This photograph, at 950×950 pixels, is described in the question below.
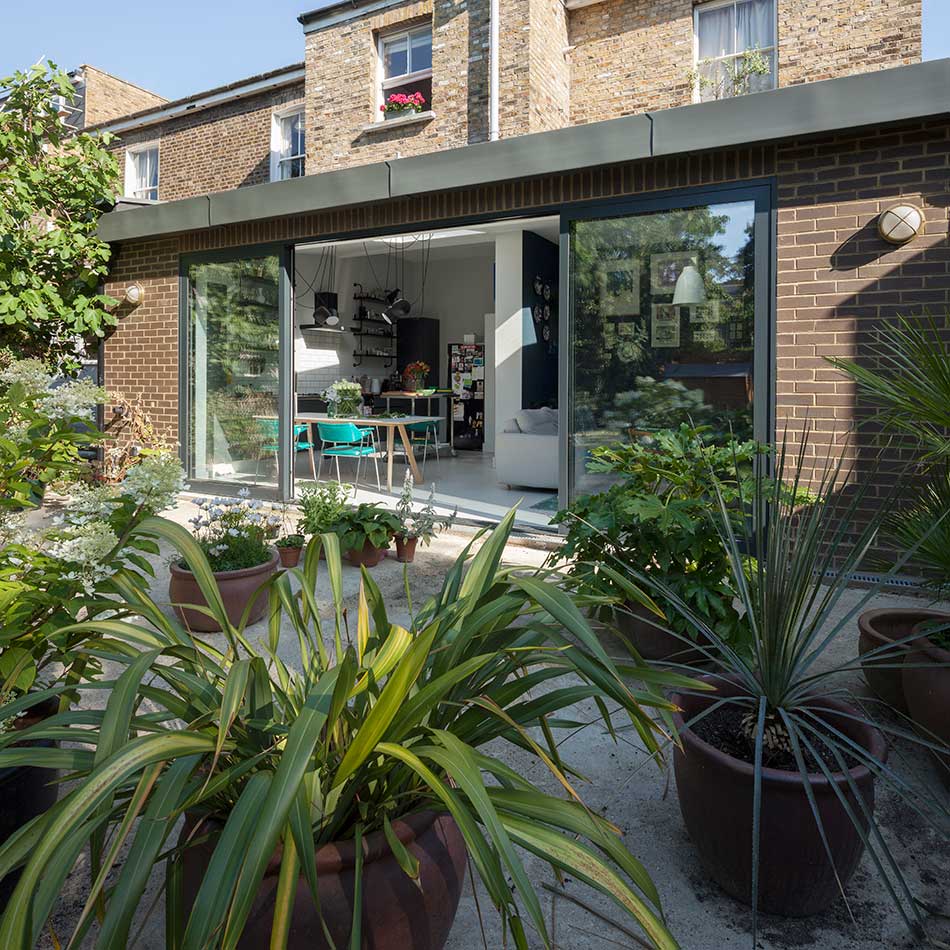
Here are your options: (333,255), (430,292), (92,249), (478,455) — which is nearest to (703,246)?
(92,249)

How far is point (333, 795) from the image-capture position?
1204 mm

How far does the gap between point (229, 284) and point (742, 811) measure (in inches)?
267

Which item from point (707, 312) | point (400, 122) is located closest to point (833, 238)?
point (707, 312)

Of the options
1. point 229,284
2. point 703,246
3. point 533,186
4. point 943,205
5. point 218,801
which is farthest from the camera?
point 229,284

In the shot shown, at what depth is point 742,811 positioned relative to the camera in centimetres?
156

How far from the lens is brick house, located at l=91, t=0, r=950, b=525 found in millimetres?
4316

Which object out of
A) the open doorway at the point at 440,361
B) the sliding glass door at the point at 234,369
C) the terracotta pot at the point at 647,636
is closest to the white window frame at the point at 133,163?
the open doorway at the point at 440,361

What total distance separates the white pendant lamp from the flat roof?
741mm

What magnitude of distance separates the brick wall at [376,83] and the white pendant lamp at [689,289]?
17.8 feet

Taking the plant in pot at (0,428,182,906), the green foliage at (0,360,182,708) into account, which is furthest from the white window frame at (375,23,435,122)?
the plant in pot at (0,428,182,906)

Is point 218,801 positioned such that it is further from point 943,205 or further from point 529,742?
point 943,205

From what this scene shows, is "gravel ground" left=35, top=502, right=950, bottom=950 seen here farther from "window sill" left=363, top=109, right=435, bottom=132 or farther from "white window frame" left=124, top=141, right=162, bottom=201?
"white window frame" left=124, top=141, right=162, bottom=201

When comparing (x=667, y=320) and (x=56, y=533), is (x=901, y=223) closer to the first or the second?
(x=667, y=320)

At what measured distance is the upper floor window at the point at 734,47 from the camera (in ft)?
28.2
